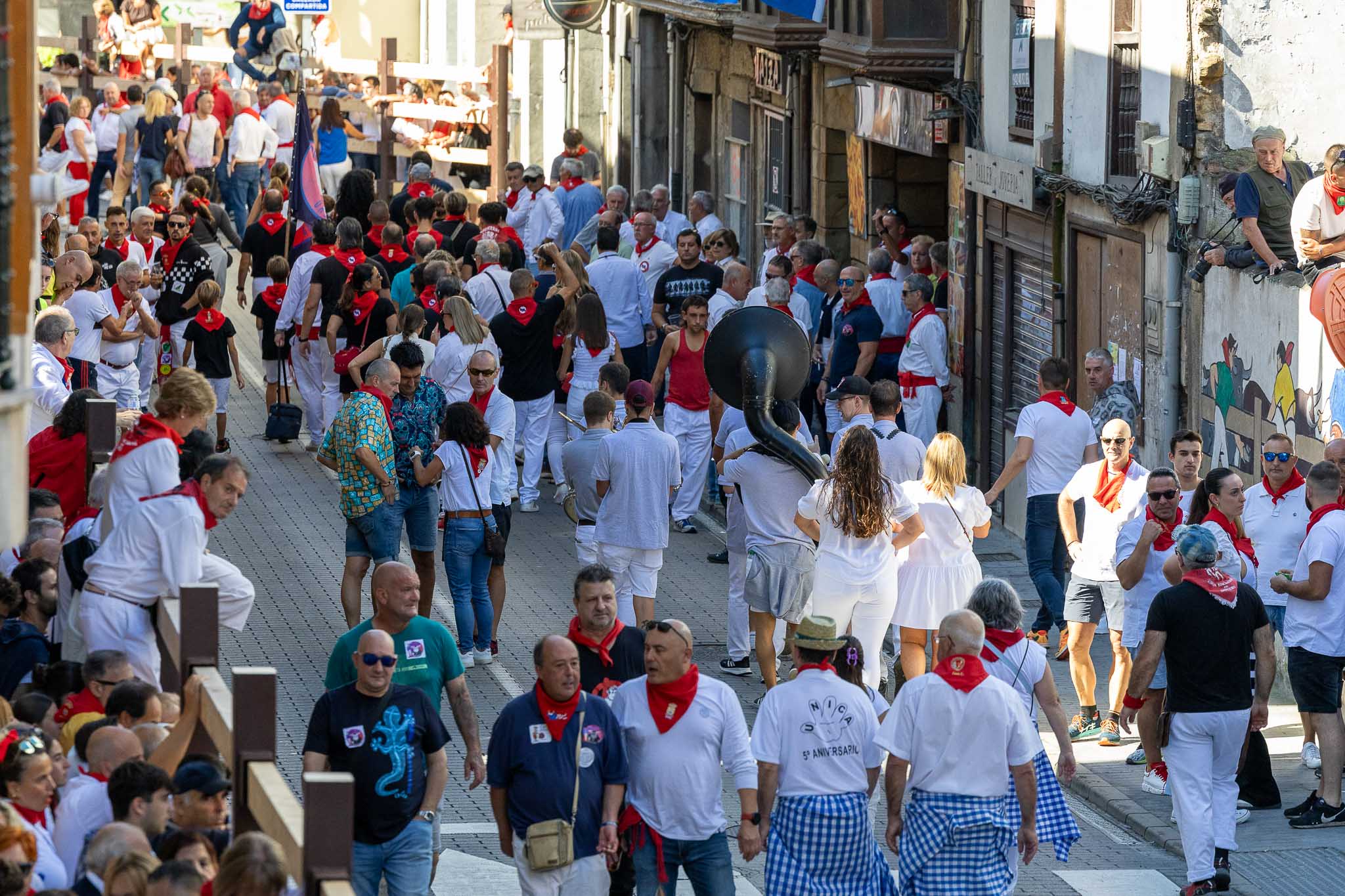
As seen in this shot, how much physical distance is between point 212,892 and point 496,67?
91.9ft

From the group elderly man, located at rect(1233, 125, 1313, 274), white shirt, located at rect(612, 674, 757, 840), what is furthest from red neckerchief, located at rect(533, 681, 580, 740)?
elderly man, located at rect(1233, 125, 1313, 274)

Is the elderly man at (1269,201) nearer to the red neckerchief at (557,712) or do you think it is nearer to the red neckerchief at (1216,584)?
the red neckerchief at (1216,584)

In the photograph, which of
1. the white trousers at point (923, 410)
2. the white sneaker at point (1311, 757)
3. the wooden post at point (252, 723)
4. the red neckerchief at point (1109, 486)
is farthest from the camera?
the white trousers at point (923, 410)

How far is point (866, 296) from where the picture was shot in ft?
58.0

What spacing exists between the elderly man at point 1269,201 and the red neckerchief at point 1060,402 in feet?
4.95

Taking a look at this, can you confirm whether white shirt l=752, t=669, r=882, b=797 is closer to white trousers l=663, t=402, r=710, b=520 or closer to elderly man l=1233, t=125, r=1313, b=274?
elderly man l=1233, t=125, r=1313, b=274

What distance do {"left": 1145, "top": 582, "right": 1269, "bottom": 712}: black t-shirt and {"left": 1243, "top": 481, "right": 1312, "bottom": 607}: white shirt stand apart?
1.79 meters

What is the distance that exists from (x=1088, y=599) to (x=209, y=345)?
8.75 metres

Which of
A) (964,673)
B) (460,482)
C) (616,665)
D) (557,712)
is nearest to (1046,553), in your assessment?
(460,482)

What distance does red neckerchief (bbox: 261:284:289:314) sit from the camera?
62.4ft

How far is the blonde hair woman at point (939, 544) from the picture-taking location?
11.8 metres

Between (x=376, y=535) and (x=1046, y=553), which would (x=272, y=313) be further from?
(x=1046, y=553)

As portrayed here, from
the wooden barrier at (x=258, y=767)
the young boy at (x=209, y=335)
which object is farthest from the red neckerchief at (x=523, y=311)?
the wooden barrier at (x=258, y=767)

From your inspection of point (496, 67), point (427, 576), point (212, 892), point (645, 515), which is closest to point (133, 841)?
point (212, 892)
